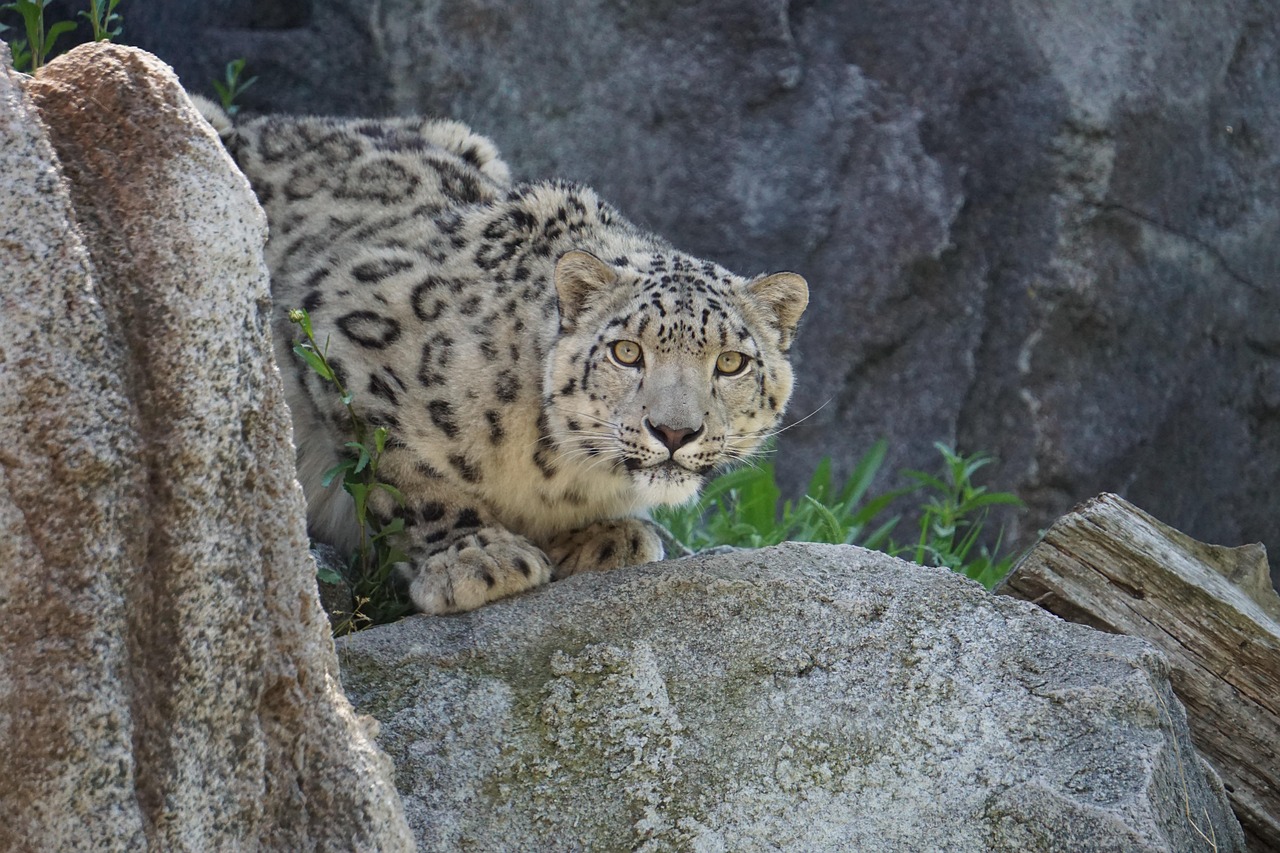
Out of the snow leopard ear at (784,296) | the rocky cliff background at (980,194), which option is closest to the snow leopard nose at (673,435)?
the snow leopard ear at (784,296)

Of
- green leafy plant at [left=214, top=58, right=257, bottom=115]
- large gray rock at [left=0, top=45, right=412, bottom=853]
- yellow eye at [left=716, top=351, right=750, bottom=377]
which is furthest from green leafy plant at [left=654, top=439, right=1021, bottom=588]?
large gray rock at [left=0, top=45, right=412, bottom=853]

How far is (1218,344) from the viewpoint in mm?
7898

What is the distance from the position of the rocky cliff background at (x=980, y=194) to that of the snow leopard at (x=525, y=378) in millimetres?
2625

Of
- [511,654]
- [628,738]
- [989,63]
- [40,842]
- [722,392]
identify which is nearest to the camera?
[40,842]

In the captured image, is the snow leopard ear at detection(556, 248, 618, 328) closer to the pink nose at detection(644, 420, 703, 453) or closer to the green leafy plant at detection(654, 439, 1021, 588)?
the pink nose at detection(644, 420, 703, 453)

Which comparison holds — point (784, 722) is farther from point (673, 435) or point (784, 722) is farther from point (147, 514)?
point (147, 514)

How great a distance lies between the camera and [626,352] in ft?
14.0

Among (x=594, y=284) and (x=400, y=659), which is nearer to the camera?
(x=400, y=659)

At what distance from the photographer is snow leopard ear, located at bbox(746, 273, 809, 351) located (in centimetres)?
462

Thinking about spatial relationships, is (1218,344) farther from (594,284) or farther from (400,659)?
(400,659)

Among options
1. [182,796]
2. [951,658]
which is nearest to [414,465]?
[951,658]

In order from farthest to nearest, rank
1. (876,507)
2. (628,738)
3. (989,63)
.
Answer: (989,63) < (876,507) < (628,738)

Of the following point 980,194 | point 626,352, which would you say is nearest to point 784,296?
point 626,352

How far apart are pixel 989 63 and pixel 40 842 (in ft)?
21.4
